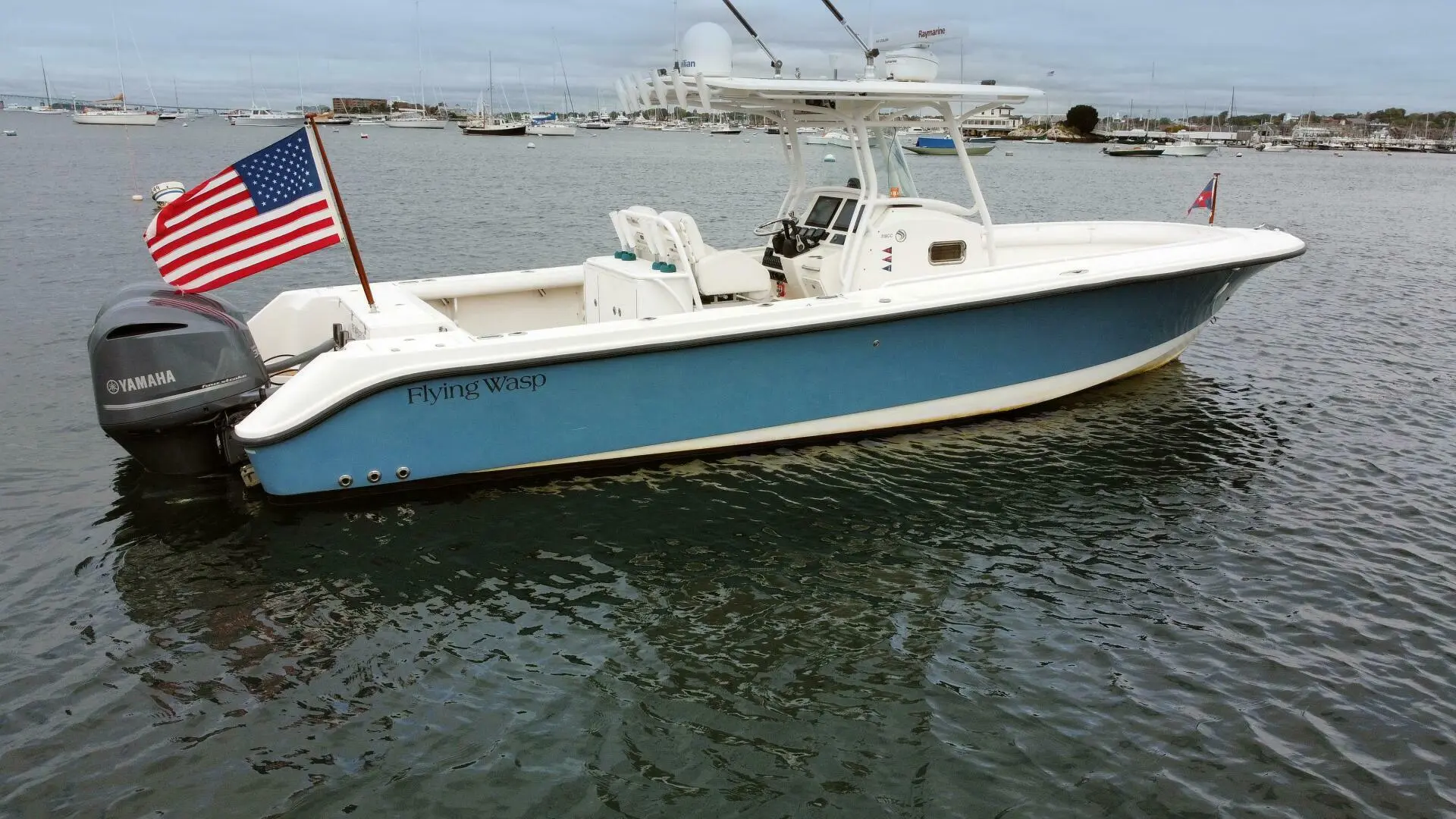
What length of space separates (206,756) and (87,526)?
124 inches

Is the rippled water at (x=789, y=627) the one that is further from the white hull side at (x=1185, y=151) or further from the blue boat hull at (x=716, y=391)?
the white hull side at (x=1185, y=151)

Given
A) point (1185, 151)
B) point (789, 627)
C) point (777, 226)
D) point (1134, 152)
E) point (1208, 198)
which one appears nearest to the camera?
point (789, 627)

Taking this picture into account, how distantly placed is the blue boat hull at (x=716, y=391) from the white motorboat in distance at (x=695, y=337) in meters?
0.02

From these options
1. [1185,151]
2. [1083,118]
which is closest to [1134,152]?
[1185,151]

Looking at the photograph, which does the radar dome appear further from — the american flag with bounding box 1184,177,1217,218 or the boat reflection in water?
the american flag with bounding box 1184,177,1217,218

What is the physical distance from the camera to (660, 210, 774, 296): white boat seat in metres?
8.27

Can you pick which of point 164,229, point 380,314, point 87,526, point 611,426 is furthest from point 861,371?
point 87,526

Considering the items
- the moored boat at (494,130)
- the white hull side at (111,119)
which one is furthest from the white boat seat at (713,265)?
the white hull side at (111,119)

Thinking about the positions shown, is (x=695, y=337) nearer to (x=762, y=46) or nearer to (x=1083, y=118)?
(x=762, y=46)

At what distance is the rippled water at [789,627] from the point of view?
14.5 ft

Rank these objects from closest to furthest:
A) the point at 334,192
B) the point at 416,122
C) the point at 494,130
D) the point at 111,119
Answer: the point at 334,192 → the point at 111,119 → the point at 494,130 → the point at 416,122

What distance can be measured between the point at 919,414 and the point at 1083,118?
123 m

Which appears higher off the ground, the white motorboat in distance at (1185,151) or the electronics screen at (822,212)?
the white motorboat in distance at (1185,151)

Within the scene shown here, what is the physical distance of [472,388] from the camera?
6.92 m
